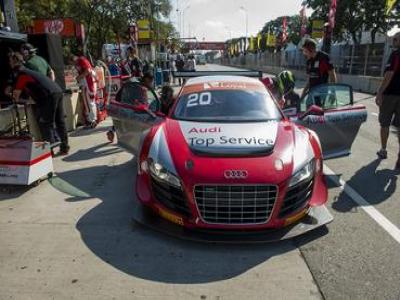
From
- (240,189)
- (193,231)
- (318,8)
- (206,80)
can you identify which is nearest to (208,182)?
(240,189)

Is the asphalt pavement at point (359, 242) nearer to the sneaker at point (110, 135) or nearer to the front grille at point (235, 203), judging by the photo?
the front grille at point (235, 203)

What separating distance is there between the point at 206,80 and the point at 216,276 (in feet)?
10.1

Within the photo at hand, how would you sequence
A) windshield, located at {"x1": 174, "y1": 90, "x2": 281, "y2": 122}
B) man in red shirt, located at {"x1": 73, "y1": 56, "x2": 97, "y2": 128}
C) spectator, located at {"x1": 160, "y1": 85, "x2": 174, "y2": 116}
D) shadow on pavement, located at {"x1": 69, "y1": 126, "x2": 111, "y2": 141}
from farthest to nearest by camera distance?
man in red shirt, located at {"x1": 73, "y1": 56, "x2": 97, "y2": 128}
shadow on pavement, located at {"x1": 69, "y1": 126, "x2": 111, "y2": 141}
spectator, located at {"x1": 160, "y1": 85, "x2": 174, "y2": 116}
windshield, located at {"x1": 174, "y1": 90, "x2": 281, "y2": 122}

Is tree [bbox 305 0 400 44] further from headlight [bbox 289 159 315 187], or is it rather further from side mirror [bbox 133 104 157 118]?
headlight [bbox 289 159 315 187]

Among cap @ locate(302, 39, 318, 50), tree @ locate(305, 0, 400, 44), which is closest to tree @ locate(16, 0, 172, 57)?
tree @ locate(305, 0, 400, 44)

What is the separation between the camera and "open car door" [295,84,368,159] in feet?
17.8

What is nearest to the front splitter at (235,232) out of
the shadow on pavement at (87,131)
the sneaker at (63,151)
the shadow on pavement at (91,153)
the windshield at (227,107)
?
the windshield at (227,107)

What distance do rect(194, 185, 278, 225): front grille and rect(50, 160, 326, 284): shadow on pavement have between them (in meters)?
0.29

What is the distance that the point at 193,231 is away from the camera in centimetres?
375

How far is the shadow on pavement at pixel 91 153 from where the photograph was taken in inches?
278

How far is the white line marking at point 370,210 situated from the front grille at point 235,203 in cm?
135

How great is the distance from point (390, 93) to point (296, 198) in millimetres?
3570

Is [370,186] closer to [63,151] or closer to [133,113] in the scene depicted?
[133,113]

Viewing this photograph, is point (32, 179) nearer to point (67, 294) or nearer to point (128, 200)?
point (128, 200)
